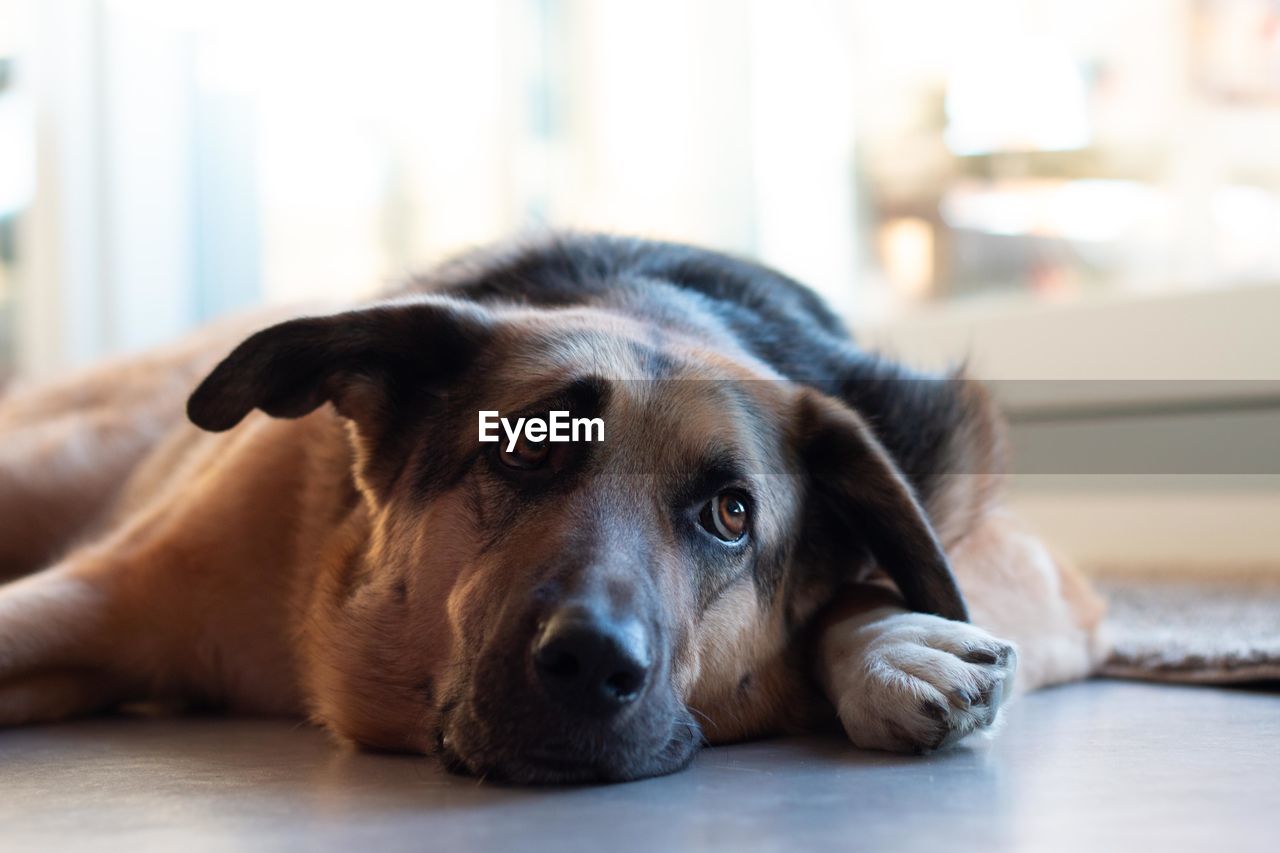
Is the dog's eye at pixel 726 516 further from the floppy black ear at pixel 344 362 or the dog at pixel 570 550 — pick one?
the floppy black ear at pixel 344 362

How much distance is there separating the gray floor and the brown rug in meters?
0.38

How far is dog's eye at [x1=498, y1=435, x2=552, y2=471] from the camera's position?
1.67 metres

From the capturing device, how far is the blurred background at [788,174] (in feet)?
15.1

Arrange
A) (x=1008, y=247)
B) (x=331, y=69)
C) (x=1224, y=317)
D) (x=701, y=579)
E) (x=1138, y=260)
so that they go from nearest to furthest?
1. (x=701, y=579)
2. (x=1224, y=317)
3. (x=1138, y=260)
4. (x=1008, y=247)
5. (x=331, y=69)

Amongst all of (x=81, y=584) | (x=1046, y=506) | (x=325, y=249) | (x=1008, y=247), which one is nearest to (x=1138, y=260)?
(x=1008, y=247)

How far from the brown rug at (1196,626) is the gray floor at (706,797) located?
376mm

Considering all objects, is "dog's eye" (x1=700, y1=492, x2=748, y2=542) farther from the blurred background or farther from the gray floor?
the blurred background

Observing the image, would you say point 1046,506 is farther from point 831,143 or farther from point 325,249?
point 325,249

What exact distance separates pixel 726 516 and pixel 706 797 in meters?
0.44

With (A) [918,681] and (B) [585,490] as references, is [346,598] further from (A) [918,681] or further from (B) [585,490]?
(A) [918,681]

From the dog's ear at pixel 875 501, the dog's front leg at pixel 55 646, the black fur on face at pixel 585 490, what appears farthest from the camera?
the dog's front leg at pixel 55 646

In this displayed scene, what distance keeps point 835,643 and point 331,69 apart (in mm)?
4499

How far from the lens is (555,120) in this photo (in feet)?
20.3

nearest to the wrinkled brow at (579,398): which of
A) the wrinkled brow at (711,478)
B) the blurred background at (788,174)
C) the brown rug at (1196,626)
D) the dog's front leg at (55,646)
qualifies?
the wrinkled brow at (711,478)
